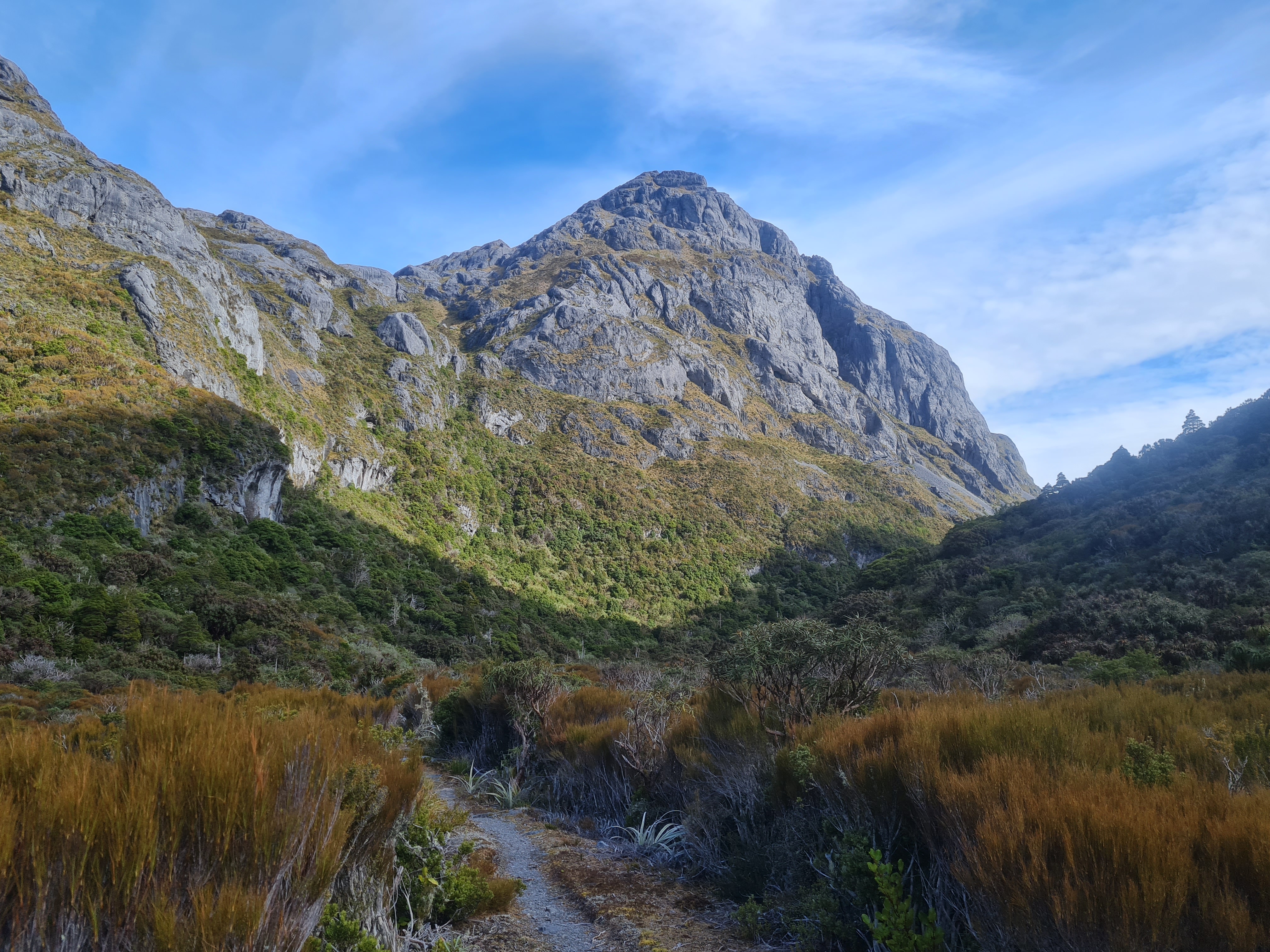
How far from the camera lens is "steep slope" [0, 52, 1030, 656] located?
29469 millimetres

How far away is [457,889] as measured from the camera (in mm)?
4004

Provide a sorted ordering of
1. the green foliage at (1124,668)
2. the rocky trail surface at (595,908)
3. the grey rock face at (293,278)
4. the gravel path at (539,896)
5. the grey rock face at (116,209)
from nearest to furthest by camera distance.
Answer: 1. the rocky trail surface at (595,908)
2. the gravel path at (539,896)
3. the green foliage at (1124,668)
4. the grey rock face at (116,209)
5. the grey rock face at (293,278)

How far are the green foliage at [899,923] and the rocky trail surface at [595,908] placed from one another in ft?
4.52

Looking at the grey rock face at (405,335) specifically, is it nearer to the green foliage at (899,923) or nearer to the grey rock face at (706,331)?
the grey rock face at (706,331)

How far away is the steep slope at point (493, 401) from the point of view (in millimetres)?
29469

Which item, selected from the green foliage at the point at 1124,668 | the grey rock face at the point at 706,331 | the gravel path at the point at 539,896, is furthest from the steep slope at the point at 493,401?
the green foliage at the point at 1124,668

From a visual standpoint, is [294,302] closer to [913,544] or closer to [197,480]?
[197,480]

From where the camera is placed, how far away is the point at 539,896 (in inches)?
191

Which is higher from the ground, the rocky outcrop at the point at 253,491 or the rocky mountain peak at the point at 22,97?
the rocky mountain peak at the point at 22,97

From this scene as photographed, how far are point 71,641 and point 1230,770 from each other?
76.9 feet

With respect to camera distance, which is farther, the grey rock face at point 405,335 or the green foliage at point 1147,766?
the grey rock face at point 405,335

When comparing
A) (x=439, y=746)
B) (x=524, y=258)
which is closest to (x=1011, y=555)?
(x=439, y=746)

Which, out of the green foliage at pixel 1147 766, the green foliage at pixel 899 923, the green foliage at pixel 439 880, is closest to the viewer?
the green foliage at pixel 899 923

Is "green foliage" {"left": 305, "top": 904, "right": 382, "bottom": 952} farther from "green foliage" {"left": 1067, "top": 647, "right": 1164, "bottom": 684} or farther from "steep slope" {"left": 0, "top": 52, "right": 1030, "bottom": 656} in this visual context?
"steep slope" {"left": 0, "top": 52, "right": 1030, "bottom": 656}
